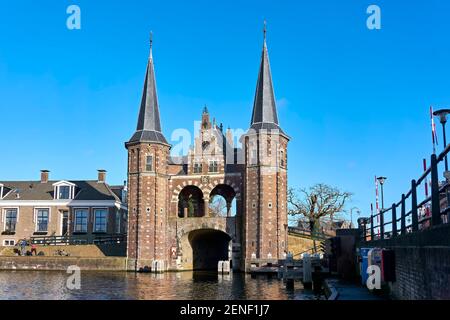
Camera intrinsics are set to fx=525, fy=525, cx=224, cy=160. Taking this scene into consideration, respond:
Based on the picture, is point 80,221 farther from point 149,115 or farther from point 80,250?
point 149,115

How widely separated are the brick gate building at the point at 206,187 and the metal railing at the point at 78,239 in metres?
6.69

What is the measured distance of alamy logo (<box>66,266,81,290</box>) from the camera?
2948 cm

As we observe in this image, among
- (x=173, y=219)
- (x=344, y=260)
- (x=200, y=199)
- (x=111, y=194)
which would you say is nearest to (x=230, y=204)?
(x=200, y=199)

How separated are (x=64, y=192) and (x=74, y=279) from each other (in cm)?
2490

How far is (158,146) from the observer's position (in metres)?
49.1

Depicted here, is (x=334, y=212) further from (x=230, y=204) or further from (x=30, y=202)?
(x=30, y=202)

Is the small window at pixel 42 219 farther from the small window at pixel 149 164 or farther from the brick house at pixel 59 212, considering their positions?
the small window at pixel 149 164

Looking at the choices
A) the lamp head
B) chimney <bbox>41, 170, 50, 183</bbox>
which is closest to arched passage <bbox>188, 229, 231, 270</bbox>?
chimney <bbox>41, 170, 50, 183</bbox>

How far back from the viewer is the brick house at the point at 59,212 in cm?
5703

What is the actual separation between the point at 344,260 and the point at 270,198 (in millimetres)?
20089

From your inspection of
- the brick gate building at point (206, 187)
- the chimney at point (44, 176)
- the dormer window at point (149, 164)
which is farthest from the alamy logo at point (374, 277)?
the chimney at point (44, 176)

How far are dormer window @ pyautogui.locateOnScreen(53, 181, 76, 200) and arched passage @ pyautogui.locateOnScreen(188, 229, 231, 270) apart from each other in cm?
1563

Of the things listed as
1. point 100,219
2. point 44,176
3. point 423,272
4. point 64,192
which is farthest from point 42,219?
point 423,272
